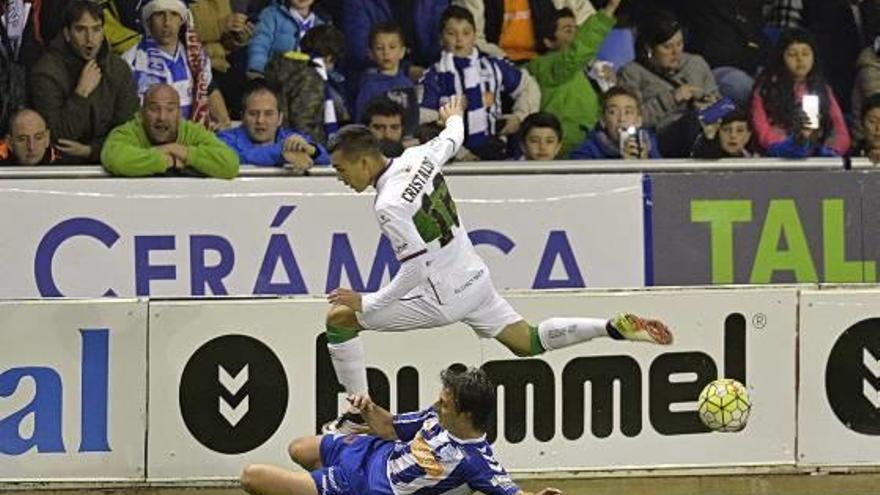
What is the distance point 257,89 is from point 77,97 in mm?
1067

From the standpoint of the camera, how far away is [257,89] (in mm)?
12383

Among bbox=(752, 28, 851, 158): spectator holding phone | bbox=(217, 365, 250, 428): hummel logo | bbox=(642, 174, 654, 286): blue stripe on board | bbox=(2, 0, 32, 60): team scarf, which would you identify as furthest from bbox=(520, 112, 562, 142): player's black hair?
bbox=(2, 0, 32, 60): team scarf

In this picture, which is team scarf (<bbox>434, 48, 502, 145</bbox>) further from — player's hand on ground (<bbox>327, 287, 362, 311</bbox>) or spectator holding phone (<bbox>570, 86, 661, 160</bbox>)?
player's hand on ground (<bbox>327, 287, 362, 311</bbox>)

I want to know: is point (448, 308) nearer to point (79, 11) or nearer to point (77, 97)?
point (77, 97)

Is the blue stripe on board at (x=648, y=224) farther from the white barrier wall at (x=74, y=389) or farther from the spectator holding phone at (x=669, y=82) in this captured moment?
the white barrier wall at (x=74, y=389)

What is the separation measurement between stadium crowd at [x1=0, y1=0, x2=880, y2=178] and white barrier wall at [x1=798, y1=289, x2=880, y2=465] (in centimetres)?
126

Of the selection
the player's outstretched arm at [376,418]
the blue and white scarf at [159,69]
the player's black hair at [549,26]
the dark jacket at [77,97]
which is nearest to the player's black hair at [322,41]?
the blue and white scarf at [159,69]

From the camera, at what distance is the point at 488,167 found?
1230 centimetres

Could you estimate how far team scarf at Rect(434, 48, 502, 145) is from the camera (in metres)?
12.8

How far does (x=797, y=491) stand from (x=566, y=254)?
6.38 ft

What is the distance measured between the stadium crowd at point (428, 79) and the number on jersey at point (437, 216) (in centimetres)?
201

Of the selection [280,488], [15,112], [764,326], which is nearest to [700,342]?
[764,326]

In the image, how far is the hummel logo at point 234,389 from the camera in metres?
11.6

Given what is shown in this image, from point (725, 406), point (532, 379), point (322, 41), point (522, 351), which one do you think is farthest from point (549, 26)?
point (725, 406)
